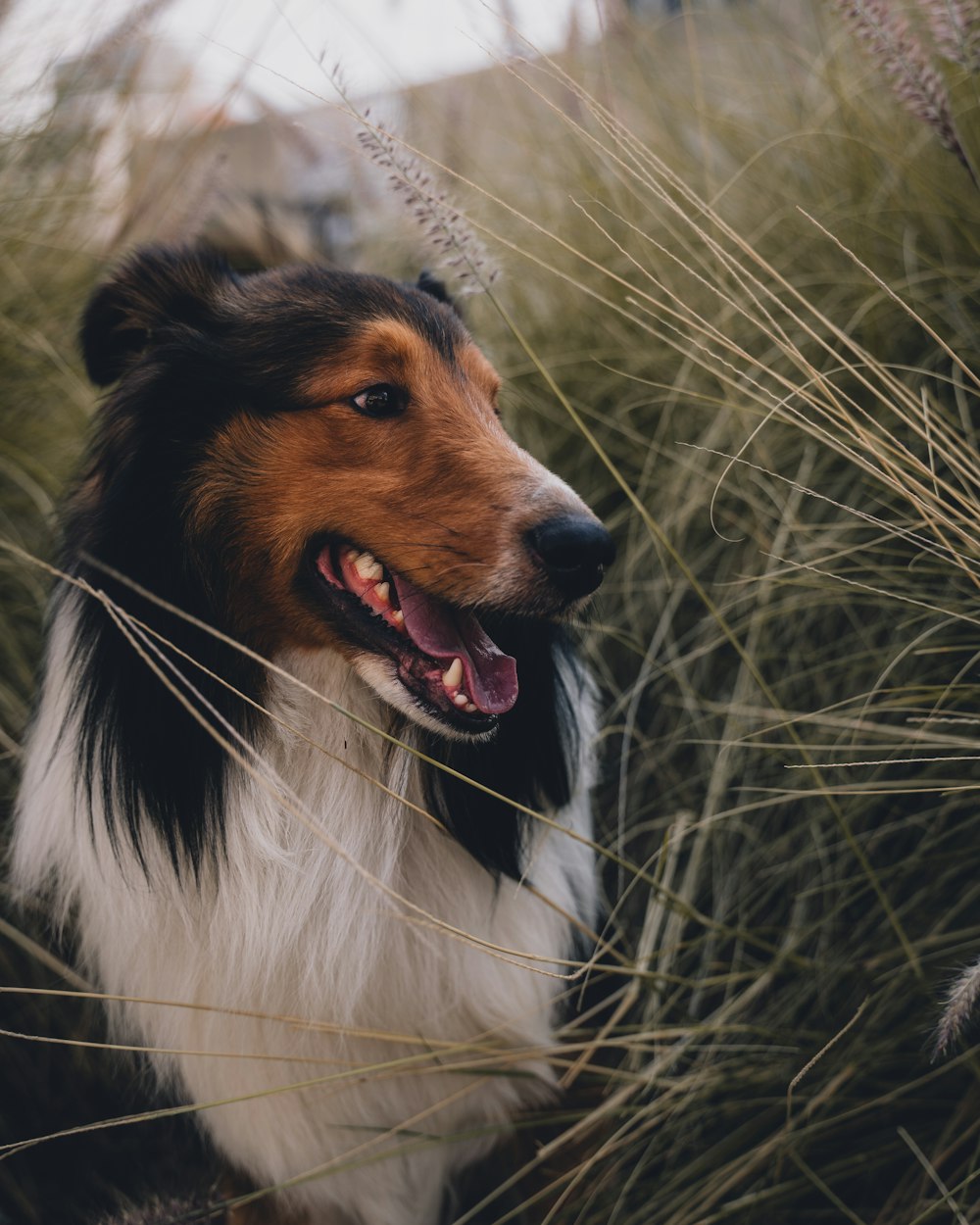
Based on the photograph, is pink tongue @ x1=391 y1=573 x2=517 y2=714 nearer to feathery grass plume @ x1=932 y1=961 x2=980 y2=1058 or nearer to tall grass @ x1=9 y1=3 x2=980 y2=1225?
tall grass @ x1=9 y1=3 x2=980 y2=1225

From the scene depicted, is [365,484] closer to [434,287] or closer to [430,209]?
[430,209]

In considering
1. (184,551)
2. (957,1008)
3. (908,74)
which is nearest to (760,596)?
(908,74)

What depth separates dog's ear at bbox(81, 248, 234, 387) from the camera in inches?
76.8

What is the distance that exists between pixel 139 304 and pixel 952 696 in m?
1.80

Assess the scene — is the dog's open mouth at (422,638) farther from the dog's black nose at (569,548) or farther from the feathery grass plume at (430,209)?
the feathery grass plume at (430,209)

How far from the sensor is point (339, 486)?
5.83ft

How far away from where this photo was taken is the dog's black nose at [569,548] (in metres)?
1.62

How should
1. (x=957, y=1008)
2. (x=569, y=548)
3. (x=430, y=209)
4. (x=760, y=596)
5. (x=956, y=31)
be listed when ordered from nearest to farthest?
(x=957, y=1008) → (x=569, y=548) → (x=430, y=209) → (x=956, y=31) → (x=760, y=596)

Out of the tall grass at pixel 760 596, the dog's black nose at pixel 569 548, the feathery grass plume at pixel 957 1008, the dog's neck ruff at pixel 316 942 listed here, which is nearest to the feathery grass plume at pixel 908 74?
the tall grass at pixel 760 596

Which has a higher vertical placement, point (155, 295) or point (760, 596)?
point (155, 295)

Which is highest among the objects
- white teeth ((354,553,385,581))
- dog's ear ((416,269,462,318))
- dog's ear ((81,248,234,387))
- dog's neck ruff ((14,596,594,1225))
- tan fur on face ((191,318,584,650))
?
dog's ear ((81,248,234,387))

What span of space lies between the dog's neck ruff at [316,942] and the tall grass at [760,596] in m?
0.21

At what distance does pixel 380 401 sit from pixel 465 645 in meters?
0.46

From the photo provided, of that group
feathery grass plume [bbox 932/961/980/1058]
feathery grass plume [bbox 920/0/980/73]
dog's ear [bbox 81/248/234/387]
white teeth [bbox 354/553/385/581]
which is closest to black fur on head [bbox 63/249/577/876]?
dog's ear [bbox 81/248/234/387]
